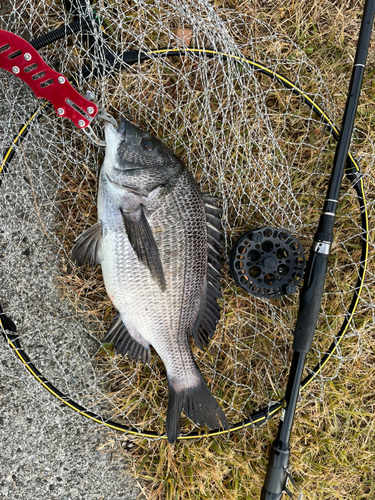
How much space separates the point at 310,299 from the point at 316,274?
0.41ft

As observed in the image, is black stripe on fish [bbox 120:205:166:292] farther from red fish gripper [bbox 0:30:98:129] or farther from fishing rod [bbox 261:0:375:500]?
fishing rod [bbox 261:0:375:500]

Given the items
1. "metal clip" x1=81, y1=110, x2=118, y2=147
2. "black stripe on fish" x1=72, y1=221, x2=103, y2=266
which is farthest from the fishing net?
"black stripe on fish" x1=72, y1=221, x2=103, y2=266

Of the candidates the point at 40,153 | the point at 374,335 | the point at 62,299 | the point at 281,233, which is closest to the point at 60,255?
the point at 62,299

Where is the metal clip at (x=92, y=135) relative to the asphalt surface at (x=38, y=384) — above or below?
above

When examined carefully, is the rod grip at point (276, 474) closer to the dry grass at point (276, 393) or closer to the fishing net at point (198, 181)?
the fishing net at point (198, 181)

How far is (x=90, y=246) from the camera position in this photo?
198cm

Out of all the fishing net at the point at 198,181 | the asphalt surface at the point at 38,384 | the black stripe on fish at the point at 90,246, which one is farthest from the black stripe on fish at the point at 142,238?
the asphalt surface at the point at 38,384

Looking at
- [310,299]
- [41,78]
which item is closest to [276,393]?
[310,299]

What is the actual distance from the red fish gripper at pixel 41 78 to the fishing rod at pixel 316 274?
3.95 feet

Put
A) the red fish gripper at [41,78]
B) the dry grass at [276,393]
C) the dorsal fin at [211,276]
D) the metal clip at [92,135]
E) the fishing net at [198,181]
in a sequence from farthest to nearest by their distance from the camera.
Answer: the dry grass at [276,393], the fishing net at [198,181], the dorsal fin at [211,276], the metal clip at [92,135], the red fish gripper at [41,78]

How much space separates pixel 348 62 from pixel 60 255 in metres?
2.07

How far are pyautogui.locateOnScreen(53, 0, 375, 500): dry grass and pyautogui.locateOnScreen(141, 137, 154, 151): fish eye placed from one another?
66cm

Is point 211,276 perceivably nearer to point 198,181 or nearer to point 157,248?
point 157,248

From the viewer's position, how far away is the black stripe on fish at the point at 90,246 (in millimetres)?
1942
